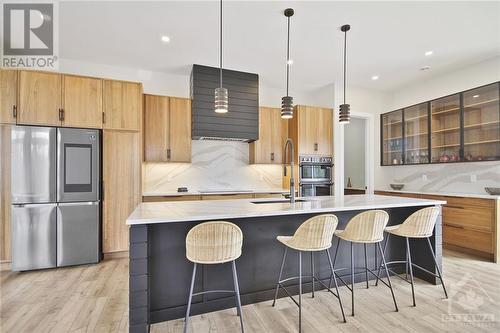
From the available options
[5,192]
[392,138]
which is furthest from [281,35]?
[5,192]

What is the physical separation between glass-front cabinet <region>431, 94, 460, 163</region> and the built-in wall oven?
1823mm

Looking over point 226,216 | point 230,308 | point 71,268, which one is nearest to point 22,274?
point 71,268

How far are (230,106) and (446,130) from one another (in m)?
3.74

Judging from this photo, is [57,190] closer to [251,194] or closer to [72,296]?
[72,296]

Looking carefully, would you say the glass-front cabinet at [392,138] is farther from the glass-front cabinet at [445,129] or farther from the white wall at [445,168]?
the glass-front cabinet at [445,129]

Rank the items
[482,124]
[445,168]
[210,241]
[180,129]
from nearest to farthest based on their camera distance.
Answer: [210,241]
[482,124]
[180,129]
[445,168]

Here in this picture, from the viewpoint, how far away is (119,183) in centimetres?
368

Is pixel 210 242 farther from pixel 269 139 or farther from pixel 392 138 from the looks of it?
pixel 392 138

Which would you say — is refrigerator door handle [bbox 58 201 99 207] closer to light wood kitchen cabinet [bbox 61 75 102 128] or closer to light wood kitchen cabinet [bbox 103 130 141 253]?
light wood kitchen cabinet [bbox 103 130 141 253]

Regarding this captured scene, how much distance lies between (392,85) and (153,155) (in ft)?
15.7

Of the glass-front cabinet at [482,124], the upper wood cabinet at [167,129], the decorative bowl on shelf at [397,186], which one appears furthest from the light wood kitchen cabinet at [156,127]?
the glass-front cabinet at [482,124]

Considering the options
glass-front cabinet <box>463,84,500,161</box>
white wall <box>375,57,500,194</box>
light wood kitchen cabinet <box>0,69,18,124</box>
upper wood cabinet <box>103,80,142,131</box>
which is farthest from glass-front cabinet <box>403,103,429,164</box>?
light wood kitchen cabinet <box>0,69,18,124</box>

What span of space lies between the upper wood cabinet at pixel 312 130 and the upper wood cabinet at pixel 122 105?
8.90ft

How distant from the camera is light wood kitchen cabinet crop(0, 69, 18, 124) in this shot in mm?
3188
